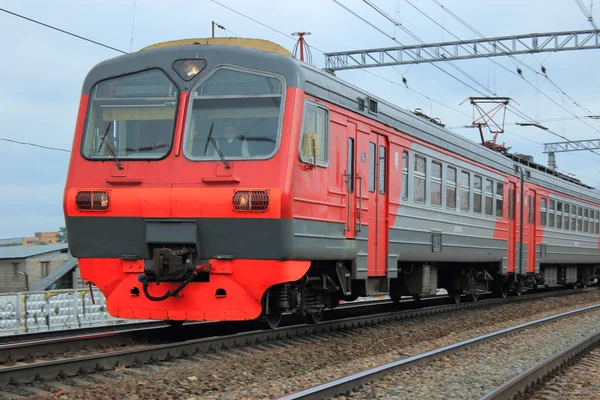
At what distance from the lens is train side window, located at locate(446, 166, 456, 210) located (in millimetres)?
14035

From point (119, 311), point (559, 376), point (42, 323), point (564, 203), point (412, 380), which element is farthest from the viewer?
point (564, 203)

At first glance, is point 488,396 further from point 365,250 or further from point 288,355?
point 365,250

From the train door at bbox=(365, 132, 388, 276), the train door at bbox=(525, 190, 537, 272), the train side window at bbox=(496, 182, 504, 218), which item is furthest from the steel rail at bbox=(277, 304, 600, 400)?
the train door at bbox=(525, 190, 537, 272)

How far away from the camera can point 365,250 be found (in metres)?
10.6

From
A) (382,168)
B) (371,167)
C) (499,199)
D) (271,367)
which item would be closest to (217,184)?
(271,367)

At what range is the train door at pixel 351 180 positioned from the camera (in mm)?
10055

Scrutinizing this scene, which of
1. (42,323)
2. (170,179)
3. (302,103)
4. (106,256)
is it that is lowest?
(42,323)

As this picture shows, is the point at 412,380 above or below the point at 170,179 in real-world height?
below

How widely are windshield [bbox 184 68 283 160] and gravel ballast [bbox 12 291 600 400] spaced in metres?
2.28

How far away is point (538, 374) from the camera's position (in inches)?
303

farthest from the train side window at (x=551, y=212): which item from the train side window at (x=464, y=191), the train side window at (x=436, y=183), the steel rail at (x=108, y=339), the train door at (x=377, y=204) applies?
the steel rail at (x=108, y=339)

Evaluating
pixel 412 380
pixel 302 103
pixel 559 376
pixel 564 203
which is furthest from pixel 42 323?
pixel 564 203

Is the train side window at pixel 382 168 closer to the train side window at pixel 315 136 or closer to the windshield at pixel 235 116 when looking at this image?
the train side window at pixel 315 136

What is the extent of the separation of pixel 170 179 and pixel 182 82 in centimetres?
119
